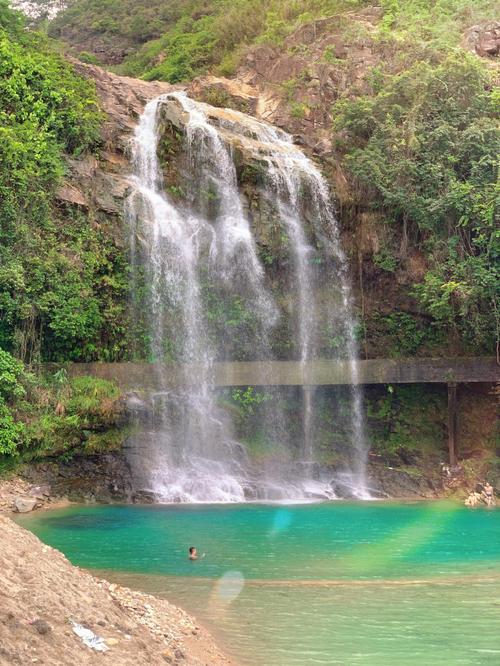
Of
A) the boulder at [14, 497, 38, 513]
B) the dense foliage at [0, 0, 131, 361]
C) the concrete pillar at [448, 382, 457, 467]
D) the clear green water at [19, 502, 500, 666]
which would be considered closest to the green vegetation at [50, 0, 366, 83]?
the dense foliage at [0, 0, 131, 361]

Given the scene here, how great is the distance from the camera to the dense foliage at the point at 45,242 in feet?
66.7

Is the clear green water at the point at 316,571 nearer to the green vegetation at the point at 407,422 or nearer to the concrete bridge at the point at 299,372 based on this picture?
the green vegetation at the point at 407,422

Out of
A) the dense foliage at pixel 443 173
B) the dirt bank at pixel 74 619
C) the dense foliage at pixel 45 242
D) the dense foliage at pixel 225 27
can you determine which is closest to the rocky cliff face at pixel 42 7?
the dense foliage at pixel 225 27

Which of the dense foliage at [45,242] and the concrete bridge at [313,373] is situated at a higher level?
the dense foliage at [45,242]

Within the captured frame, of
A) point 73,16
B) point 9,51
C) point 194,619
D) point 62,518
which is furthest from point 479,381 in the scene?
point 73,16

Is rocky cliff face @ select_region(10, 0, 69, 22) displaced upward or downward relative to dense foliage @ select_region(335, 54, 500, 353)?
upward

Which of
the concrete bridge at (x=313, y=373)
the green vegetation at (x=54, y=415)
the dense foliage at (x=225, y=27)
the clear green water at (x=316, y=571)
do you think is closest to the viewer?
the clear green water at (x=316, y=571)

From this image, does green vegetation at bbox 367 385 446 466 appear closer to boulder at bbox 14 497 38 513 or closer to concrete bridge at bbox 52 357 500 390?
concrete bridge at bbox 52 357 500 390

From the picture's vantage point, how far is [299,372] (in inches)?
853

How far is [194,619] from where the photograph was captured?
9.16 m

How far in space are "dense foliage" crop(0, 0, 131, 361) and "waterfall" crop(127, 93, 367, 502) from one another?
1311 millimetres

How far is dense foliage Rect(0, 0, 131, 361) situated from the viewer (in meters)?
20.3

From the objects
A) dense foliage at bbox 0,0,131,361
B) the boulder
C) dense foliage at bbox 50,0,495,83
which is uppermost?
dense foliage at bbox 50,0,495,83

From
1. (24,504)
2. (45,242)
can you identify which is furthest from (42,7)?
(24,504)
